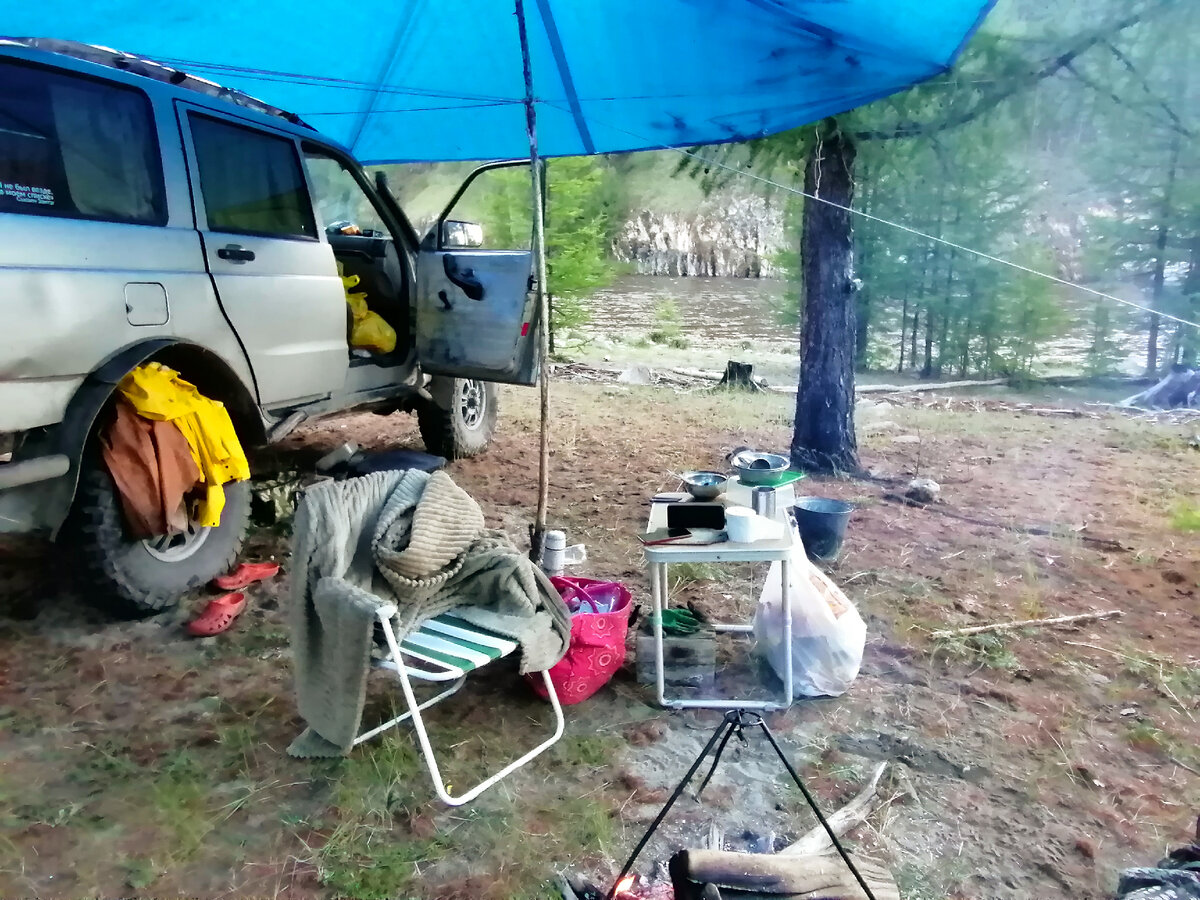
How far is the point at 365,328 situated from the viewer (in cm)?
457

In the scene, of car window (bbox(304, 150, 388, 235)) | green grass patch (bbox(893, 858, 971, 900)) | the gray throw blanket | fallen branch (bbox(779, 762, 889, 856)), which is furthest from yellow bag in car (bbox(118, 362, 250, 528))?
green grass patch (bbox(893, 858, 971, 900))

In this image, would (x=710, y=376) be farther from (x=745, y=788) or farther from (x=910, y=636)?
(x=745, y=788)

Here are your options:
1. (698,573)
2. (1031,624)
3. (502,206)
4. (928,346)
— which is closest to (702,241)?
(502,206)

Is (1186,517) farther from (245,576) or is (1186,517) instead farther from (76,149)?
(76,149)

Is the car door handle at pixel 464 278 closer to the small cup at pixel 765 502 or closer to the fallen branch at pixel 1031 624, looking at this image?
the small cup at pixel 765 502

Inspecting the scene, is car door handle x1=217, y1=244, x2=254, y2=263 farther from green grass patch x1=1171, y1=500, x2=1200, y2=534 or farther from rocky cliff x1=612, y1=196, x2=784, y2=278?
rocky cliff x1=612, y1=196, x2=784, y2=278

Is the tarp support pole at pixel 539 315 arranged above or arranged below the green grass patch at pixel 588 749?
above

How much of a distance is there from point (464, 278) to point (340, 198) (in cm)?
151

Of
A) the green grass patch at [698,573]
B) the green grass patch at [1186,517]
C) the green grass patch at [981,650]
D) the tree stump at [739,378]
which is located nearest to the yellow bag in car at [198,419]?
the green grass patch at [698,573]

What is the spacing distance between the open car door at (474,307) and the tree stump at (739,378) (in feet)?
15.5

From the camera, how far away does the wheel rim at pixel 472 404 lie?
5332 mm

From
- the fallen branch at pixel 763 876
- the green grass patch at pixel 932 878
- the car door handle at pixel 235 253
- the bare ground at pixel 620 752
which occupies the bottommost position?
the green grass patch at pixel 932 878

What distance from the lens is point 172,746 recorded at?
238cm

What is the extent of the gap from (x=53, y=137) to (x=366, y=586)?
1.89m
